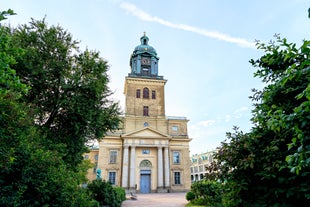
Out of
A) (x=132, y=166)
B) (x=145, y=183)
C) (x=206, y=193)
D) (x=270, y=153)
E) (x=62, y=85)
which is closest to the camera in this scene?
(x=270, y=153)

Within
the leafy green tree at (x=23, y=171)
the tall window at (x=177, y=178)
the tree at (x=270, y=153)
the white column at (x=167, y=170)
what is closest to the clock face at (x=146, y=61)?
the white column at (x=167, y=170)

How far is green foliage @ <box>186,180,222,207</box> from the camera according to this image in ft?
35.1

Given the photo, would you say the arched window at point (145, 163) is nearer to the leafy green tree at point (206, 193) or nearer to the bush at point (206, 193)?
the leafy green tree at point (206, 193)

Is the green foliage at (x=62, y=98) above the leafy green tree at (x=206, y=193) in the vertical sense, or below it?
above

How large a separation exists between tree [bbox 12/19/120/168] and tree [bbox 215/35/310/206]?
24.5 feet

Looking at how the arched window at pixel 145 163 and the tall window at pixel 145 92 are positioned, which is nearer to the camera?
the arched window at pixel 145 163

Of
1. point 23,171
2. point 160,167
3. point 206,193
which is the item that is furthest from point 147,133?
point 23,171

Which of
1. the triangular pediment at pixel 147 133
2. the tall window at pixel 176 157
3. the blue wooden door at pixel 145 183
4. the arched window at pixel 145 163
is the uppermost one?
the triangular pediment at pixel 147 133

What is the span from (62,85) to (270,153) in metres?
8.96

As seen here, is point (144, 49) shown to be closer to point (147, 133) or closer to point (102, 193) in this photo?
point (147, 133)

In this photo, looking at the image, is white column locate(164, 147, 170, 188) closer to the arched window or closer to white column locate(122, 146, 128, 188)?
the arched window

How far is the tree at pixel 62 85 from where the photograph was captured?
916cm

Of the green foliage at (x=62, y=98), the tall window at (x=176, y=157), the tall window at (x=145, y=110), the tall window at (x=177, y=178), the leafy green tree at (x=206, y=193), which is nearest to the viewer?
the green foliage at (x=62, y=98)

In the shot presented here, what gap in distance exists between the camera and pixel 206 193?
1176cm
